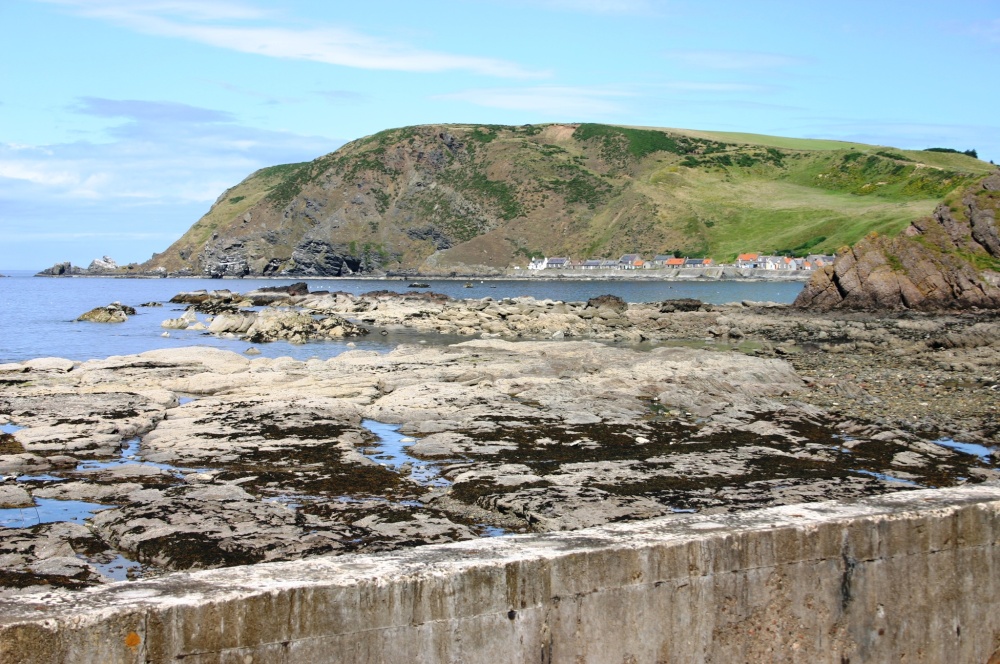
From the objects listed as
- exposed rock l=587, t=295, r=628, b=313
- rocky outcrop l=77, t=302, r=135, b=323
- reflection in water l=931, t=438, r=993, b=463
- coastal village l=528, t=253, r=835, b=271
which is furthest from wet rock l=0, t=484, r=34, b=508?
coastal village l=528, t=253, r=835, b=271

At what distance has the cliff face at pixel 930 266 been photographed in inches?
2272

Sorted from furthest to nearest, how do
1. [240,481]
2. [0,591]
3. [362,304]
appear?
[362,304], [240,481], [0,591]

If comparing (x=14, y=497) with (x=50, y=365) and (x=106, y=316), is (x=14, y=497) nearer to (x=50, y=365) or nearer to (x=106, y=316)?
(x=50, y=365)

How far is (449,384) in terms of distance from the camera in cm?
2470

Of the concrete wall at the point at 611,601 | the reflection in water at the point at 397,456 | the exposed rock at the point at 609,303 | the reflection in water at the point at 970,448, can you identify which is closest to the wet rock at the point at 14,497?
the reflection in water at the point at 397,456

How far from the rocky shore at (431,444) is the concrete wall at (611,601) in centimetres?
537

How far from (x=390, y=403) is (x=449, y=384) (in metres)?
3.14

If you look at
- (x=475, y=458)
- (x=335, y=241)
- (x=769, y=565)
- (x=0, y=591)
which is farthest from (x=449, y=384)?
(x=335, y=241)

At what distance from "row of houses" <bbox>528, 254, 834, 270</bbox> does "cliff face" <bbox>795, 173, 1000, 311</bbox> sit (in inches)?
3549

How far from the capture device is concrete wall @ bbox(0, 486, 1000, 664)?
17.4 ft

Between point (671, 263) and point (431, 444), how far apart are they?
15461 centimetres

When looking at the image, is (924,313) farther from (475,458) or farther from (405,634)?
(405,634)

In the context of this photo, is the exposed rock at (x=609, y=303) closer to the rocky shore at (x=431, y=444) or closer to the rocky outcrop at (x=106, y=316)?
the rocky shore at (x=431, y=444)

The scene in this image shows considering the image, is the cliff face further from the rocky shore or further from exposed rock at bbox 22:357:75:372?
exposed rock at bbox 22:357:75:372
